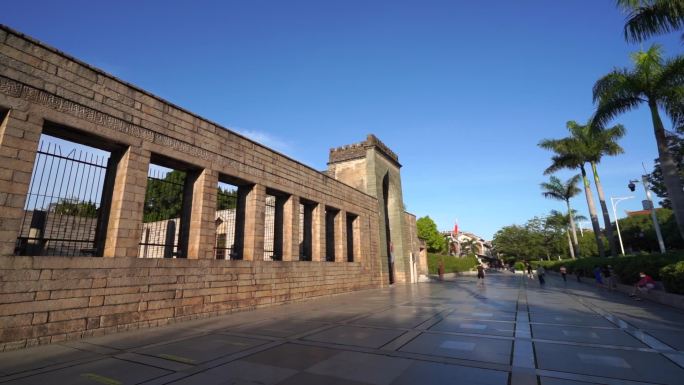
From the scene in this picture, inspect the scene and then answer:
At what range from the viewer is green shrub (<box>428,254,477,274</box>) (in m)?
40.2

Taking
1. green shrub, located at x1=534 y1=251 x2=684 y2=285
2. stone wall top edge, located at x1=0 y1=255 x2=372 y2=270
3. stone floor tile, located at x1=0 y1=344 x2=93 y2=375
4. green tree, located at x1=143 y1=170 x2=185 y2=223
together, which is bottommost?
stone floor tile, located at x1=0 y1=344 x2=93 y2=375

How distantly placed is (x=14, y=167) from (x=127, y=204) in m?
2.10

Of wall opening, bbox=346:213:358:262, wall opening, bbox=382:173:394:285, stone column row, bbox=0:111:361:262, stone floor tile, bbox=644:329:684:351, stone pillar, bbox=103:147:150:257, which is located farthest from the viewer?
wall opening, bbox=382:173:394:285

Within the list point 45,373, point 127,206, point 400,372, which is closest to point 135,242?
Result: point 127,206

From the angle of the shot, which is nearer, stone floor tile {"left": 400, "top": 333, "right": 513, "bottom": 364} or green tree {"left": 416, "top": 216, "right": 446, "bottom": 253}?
stone floor tile {"left": 400, "top": 333, "right": 513, "bottom": 364}

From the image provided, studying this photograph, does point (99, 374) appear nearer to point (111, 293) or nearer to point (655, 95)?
point (111, 293)

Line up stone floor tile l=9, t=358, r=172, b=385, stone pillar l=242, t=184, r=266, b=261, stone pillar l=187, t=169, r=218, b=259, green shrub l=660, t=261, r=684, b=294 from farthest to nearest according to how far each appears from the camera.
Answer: stone pillar l=242, t=184, r=266, b=261
green shrub l=660, t=261, r=684, b=294
stone pillar l=187, t=169, r=218, b=259
stone floor tile l=9, t=358, r=172, b=385

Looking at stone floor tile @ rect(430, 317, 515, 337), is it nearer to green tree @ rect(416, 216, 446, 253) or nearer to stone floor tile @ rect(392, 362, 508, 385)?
stone floor tile @ rect(392, 362, 508, 385)

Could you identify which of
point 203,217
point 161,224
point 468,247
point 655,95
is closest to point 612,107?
point 655,95

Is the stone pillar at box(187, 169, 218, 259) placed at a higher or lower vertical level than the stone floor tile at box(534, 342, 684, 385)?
higher

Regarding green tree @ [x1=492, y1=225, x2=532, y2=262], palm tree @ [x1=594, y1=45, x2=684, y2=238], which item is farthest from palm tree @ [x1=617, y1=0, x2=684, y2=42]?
green tree @ [x1=492, y1=225, x2=532, y2=262]

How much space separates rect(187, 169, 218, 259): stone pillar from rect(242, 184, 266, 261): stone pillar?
1.64 metres

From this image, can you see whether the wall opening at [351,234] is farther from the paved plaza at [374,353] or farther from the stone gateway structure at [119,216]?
the paved plaza at [374,353]

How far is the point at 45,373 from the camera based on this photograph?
13.6 feet
